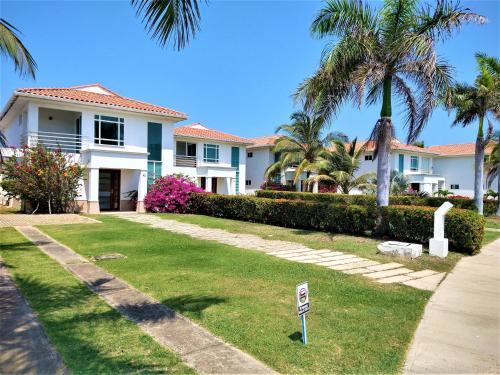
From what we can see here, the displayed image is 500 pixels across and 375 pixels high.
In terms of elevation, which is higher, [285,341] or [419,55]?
[419,55]

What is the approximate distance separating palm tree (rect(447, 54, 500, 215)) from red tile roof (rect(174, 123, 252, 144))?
17.9 meters

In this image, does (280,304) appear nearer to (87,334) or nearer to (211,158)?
(87,334)

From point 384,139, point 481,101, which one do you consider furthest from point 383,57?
point 481,101

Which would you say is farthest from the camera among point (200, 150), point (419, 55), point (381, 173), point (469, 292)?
point (200, 150)

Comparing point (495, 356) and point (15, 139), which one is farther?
point (15, 139)

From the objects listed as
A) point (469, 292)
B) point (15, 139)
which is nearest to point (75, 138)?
point (15, 139)

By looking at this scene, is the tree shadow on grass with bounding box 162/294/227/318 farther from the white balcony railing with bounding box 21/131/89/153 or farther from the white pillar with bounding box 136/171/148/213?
the white balcony railing with bounding box 21/131/89/153

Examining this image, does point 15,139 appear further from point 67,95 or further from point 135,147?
point 135,147

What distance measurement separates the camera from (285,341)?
160 inches

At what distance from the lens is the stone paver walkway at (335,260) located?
7082 millimetres

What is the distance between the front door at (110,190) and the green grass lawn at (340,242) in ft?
29.7

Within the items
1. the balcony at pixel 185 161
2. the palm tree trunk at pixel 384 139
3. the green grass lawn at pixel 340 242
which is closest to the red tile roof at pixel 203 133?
the balcony at pixel 185 161

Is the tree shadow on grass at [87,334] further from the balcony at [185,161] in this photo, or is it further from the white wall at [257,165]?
the white wall at [257,165]

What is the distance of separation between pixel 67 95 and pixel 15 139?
6726 millimetres
